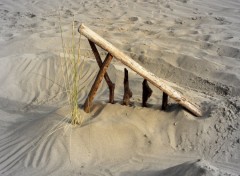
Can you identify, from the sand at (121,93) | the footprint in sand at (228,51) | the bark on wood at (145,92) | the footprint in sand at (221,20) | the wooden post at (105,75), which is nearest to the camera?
the sand at (121,93)

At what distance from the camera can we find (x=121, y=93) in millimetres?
4762

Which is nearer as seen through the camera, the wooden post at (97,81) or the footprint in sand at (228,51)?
the wooden post at (97,81)

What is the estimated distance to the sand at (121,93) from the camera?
11.7ft

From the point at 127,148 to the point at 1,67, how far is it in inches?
115

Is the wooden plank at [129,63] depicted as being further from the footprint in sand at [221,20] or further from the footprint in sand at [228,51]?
the footprint in sand at [221,20]

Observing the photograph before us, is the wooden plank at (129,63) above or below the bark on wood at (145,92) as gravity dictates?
above

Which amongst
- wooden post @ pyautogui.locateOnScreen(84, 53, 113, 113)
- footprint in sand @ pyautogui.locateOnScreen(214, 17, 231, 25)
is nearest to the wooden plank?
wooden post @ pyautogui.locateOnScreen(84, 53, 113, 113)

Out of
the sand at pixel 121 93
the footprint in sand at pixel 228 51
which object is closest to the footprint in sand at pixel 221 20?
the sand at pixel 121 93

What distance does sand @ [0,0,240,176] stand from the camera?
11.7 ft

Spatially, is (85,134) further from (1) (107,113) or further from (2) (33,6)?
(2) (33,6)

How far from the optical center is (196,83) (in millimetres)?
4930

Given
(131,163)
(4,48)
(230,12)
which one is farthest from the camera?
(230,12)

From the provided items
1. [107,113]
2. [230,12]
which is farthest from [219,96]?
[230,12]

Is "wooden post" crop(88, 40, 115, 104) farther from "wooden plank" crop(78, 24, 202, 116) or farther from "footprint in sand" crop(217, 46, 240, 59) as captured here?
"footprint in sand" crop(217, 46, 240, 59)
